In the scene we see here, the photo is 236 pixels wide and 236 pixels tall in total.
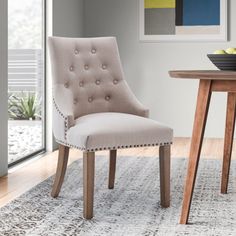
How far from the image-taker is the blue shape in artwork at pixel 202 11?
5375 mm

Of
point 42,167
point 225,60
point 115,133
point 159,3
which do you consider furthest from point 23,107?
point 225,60

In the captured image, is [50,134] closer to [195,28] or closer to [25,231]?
[195,28]

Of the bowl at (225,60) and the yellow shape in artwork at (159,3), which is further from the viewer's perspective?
the yellow shape in artwork at (159,3)

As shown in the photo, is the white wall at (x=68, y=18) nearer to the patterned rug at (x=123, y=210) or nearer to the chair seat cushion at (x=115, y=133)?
the patterned rug at (x=123, y=210)

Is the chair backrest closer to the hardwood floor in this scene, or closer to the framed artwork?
the hardwood floor

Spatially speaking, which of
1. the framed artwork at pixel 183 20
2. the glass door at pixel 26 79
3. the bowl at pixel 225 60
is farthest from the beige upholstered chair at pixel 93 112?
the framed artwork at pixel 183 20

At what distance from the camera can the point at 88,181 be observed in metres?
2.56

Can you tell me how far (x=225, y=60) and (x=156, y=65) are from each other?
3.05m

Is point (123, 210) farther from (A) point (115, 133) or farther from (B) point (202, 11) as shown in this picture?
(B) point (202, 11)

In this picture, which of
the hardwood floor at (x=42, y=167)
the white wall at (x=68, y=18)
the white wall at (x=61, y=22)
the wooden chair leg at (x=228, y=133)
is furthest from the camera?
the white wall at (x=68, y=18)

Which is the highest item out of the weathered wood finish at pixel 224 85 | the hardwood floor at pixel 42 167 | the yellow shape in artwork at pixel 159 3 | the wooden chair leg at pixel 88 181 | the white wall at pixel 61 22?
the yellow shape in artwork at pixel 159 3

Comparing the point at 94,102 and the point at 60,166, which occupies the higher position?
the point at 94,102

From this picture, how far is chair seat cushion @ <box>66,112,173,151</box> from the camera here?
2.57 meters

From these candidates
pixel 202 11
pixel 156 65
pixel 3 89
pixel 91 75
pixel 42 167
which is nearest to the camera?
pixel 91 75
